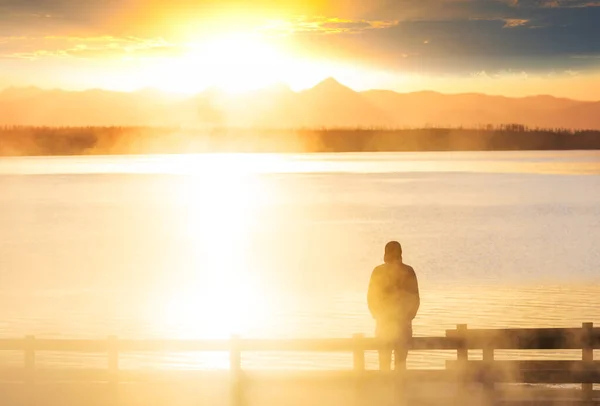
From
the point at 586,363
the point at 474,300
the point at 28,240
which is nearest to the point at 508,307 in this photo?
the point at 474,300

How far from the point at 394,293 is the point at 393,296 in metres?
0.03

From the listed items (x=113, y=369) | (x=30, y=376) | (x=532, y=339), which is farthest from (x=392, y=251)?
(x=30, y=376)

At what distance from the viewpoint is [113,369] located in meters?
11.0

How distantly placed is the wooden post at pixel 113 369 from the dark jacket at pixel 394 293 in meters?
2.76

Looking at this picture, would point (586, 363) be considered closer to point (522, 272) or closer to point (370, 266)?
point (522, 272)

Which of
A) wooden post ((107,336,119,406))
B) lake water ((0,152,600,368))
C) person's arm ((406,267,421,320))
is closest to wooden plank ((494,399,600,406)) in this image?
person's arm ((406,267,421,320))

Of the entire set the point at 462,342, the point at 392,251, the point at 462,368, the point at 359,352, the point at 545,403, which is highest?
the point at 392,251

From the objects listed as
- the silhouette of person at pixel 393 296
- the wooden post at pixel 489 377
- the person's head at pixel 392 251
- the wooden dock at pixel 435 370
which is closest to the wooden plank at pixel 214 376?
the wooden dock at pixel 435 370

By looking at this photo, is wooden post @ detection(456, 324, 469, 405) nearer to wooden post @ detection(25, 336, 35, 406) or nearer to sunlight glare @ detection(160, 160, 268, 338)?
wooden post @ detection(25, 336, 35, 406)

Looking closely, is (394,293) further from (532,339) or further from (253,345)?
(532,339)

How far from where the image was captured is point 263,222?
319 ft

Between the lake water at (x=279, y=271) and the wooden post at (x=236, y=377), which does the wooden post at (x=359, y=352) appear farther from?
the lake water at (x=279, y=271)

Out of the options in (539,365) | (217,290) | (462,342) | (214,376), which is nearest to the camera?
(462,342)

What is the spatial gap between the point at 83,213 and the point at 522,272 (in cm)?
7147
